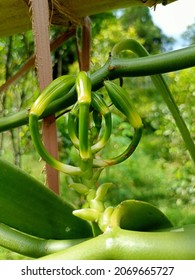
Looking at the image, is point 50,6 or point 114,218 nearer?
point 114,218

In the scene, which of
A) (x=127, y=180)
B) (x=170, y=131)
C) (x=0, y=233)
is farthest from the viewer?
→ (x=127, y=180)

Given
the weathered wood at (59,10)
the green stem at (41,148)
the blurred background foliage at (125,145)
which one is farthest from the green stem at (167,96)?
the blurred background foliage at (125,145)

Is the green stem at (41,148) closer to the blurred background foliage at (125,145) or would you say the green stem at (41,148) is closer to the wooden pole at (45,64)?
the wooden pole at (45,64)

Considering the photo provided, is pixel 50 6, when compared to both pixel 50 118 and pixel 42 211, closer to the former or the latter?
pixel 50 118

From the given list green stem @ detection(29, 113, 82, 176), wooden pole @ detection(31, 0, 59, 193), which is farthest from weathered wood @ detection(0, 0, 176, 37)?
green stem @ detection(29, 113, 82, 176)

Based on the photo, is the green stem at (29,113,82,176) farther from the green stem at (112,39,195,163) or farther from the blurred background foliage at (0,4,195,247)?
the blurred background foliage at (0,4,195,247)

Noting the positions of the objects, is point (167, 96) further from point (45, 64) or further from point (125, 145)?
point (125, 145)
